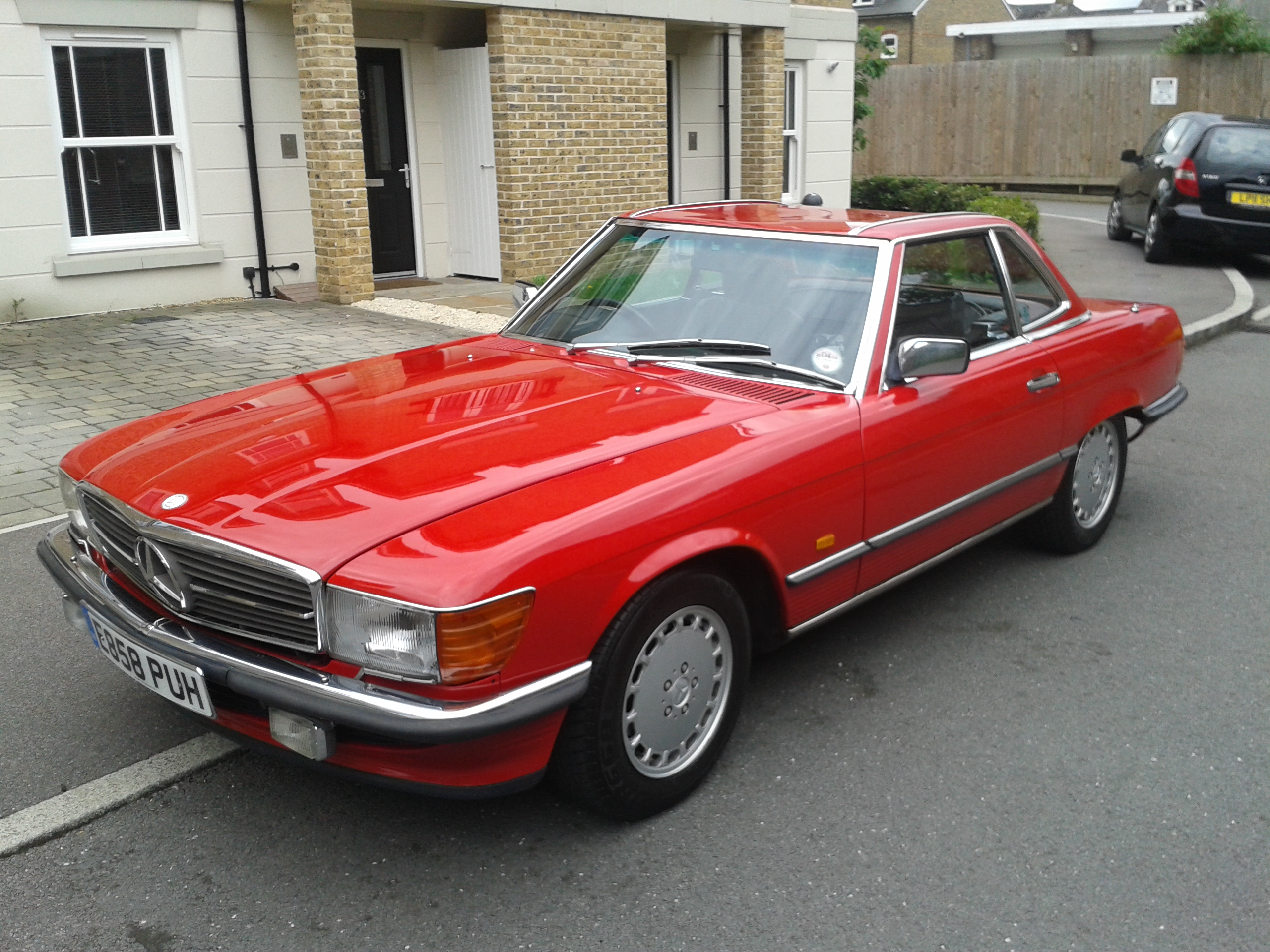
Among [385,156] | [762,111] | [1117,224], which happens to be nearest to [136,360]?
[385,156]

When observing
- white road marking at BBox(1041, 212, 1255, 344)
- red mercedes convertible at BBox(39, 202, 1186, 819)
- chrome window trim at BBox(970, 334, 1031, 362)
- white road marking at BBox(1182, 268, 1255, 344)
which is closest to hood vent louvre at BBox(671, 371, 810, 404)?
red mercedes convertible at BBox(39, 202, 1186, 819)

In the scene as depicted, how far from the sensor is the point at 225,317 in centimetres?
1041

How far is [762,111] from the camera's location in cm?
1527

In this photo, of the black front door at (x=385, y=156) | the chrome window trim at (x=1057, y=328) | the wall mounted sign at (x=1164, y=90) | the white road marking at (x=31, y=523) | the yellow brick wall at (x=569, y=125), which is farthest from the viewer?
the wall mounted sign at (x=1164, y=90)

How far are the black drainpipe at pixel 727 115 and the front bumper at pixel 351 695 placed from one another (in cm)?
1319

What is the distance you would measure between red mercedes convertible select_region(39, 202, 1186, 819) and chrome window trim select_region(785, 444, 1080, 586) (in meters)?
0.01

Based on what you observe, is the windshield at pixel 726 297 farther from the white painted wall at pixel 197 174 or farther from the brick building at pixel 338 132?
the white painted wall at pixel 197 174

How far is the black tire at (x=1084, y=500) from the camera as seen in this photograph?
5242 millimetres

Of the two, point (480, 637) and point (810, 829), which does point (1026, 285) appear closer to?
point (810, 829)

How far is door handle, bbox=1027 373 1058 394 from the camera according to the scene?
474cm

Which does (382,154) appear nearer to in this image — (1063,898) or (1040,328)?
(1040,328)

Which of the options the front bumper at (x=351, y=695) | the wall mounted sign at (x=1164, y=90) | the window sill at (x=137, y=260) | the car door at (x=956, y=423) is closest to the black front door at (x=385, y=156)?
the window sill at (x=137, y=260)

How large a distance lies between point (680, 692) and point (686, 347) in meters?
1.33

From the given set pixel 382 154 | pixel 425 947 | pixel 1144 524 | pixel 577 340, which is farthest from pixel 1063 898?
pixel 382 154
